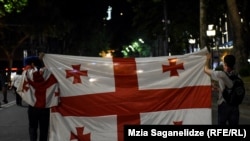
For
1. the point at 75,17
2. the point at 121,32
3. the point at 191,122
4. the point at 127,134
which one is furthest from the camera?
the point at 121,32

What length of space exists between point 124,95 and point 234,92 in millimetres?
1622

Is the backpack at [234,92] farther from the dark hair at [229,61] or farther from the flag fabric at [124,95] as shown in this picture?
the flag fabric at [124,95]

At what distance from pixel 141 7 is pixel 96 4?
13.9 meters

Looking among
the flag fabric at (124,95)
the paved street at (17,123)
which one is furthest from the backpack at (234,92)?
the paved street at (17,123)

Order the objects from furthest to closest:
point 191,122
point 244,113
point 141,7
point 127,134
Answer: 1. point 141,7
2. point 244,113
3. point 191,122
4. point 127,134

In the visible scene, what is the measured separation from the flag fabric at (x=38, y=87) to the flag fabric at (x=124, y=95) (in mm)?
112

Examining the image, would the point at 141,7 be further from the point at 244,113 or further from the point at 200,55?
the point at 200,55

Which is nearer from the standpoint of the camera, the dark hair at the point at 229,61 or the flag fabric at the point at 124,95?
the dark hair at the point at 229,61

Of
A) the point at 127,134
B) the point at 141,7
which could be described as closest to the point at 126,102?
the point at 127,134

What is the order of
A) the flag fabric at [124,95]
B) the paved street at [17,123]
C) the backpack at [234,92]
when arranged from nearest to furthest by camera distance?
the backpack at [234,92] < the flag fabric at [124,95] < the paved street at [17,123]

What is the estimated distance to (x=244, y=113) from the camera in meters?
17.3

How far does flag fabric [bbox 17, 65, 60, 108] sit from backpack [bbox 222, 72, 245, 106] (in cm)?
249

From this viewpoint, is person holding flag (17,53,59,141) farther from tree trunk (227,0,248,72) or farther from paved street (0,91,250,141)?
tree trunk (227,0,248,72)

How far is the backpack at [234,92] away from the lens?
287 inches
